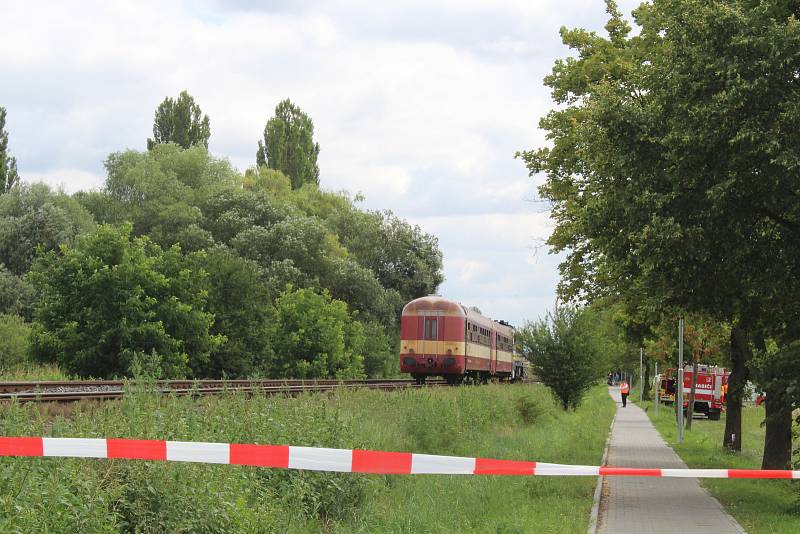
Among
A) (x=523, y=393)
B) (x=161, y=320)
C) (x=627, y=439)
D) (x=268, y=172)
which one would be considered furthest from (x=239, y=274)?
(x=268, y=172)

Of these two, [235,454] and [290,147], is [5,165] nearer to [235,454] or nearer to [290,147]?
[290,147]

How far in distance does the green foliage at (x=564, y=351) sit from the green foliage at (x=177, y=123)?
45291mm

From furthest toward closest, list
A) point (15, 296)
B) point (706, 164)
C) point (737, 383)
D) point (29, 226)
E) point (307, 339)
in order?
A: 1. point (29, 226)
2. point (15, 296)
3. point (307, 339)
4. point (737, 383)
5. point (706, 164)

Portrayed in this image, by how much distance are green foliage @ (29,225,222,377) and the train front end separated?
1062 cm

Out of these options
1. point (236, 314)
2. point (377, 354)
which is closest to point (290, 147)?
point (377, 354)

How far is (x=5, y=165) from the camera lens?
→ 220 feet

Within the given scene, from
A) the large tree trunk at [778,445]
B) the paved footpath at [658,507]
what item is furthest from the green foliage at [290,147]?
the large tree trunk at [778,445]

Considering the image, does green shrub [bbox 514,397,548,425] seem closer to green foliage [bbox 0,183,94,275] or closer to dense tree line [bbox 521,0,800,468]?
dense tree line [bbox 521,0,800,468]

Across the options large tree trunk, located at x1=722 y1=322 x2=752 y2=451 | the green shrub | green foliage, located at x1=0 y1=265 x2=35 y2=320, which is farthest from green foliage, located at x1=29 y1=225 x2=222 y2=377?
large tree trunk, located at x1=722 y1=322 x2=752 y2=451

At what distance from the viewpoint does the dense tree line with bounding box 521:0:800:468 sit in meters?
14.7

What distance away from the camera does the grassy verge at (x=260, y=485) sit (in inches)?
320

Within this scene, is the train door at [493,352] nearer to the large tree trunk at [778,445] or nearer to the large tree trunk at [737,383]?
the large tree trunk at [737,383]

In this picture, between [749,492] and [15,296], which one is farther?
[15,296]

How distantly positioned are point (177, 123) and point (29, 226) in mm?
28204
